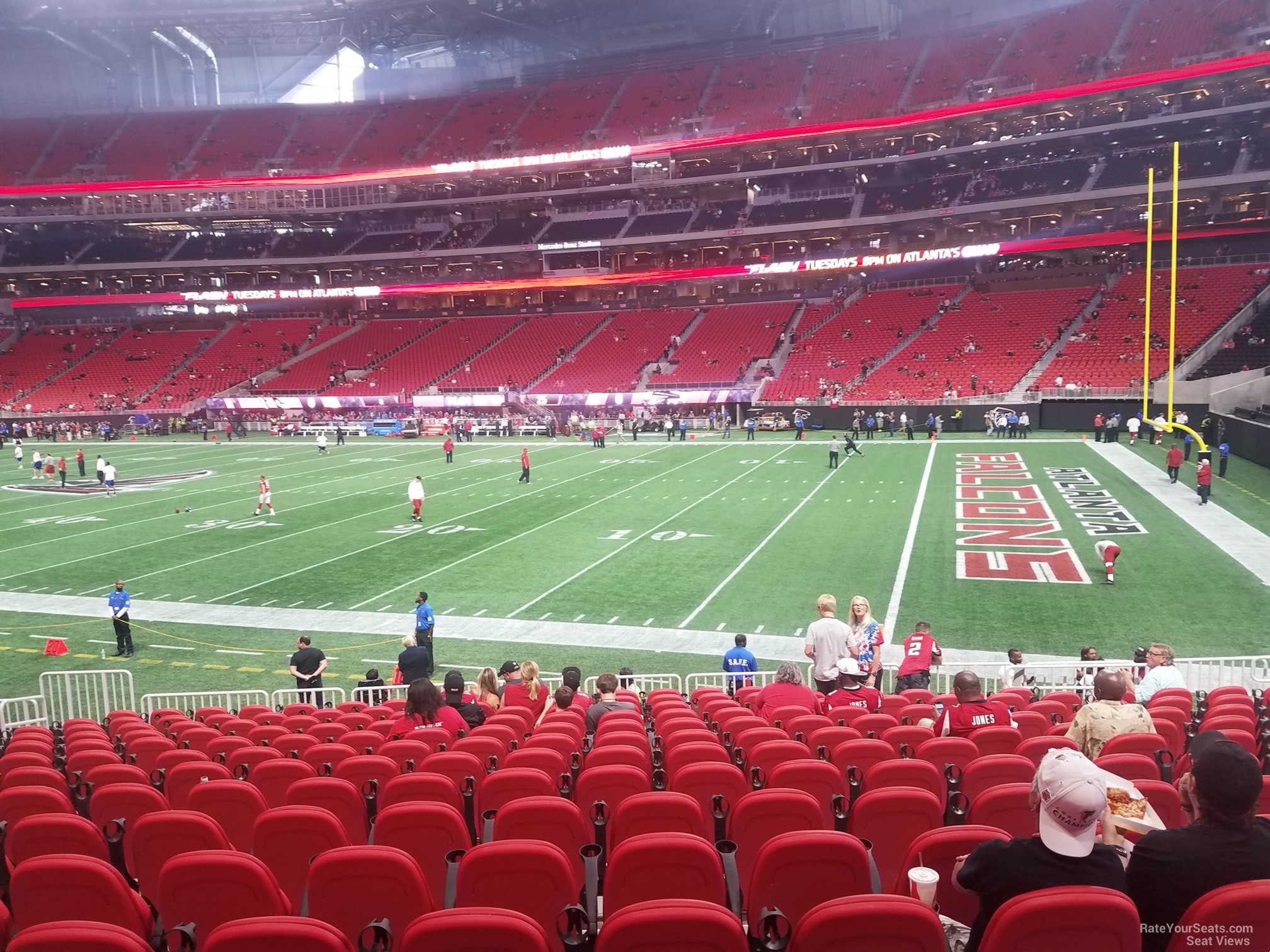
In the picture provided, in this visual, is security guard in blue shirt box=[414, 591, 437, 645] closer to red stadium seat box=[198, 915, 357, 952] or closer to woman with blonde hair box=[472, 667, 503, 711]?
woman with blonde hair box=[472, 667, 503, 711]

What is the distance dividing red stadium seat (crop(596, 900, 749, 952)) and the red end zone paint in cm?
1604

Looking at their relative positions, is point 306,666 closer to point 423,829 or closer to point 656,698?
point 656,698

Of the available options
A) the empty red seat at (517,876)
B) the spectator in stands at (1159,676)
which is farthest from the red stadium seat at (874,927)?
the spectator in stands at (1159,676)

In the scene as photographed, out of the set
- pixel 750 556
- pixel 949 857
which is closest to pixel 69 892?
pixel 949 857

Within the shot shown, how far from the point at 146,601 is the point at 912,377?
4189cm

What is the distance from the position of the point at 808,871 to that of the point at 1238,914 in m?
1.41

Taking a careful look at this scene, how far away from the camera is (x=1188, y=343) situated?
43438 mm

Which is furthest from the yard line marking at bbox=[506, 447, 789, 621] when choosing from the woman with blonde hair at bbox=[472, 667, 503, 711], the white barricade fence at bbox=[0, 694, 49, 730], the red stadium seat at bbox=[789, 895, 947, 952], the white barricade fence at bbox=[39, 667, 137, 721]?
the red stadium seat at bbox=[789, 895, 947, 952]

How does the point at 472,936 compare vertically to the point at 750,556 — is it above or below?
above

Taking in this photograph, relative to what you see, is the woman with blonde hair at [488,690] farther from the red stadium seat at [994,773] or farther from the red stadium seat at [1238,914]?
the red stadium seat at [1238,914]

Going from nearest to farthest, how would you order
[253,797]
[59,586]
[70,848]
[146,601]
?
[70,848]
[253,797]
[146,601]
[59,586]

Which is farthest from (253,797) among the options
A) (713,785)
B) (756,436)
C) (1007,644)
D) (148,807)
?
(756,436)

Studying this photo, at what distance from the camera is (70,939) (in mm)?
2533

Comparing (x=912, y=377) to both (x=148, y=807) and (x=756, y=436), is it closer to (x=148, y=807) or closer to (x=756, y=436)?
(x=756, y=436)
